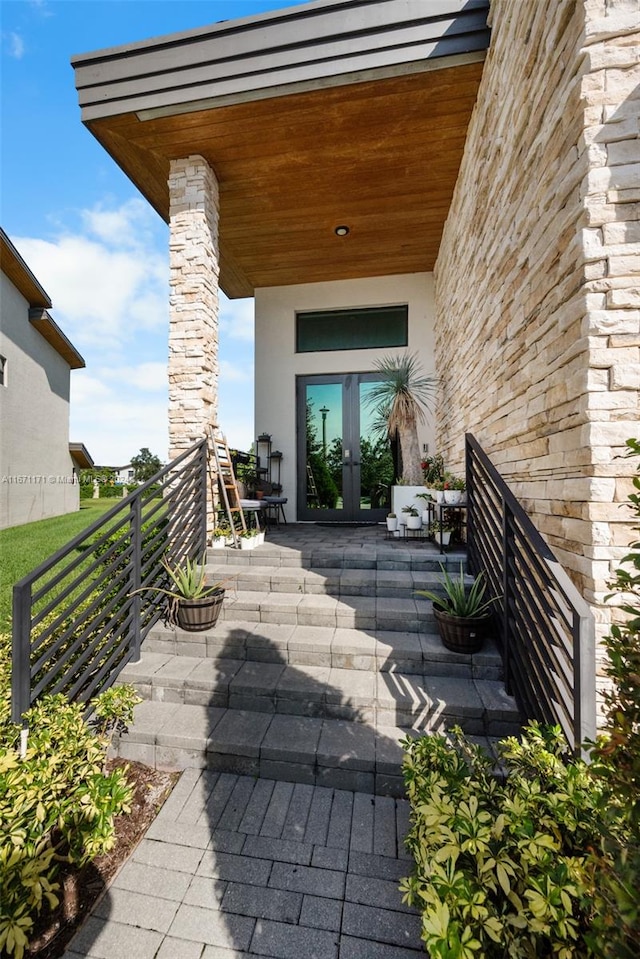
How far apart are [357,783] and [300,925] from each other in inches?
22.4

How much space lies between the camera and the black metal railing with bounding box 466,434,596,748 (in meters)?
1.43

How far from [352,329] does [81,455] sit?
11.1m

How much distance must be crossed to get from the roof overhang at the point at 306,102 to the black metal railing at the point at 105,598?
3021mm

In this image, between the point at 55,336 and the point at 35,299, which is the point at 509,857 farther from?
the point at 55,336

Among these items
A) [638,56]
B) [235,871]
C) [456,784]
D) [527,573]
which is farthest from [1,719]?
[638,56]

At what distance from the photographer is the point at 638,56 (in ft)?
5.34

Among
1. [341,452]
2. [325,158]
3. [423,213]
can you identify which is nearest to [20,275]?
[325,158]

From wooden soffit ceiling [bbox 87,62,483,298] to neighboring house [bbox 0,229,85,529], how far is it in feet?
21.7

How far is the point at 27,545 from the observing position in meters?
6.83

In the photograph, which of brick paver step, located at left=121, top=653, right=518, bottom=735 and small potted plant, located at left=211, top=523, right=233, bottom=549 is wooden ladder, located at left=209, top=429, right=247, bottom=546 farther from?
brick paver step, located at left=121, top=653, right=518, bottom=735

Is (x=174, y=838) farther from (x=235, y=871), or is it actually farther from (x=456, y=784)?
(x=456, y=784)

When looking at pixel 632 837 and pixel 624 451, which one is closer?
pixel 632 837

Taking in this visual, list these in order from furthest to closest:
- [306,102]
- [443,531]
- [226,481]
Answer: [226,481] → [443,531] → [306,102]

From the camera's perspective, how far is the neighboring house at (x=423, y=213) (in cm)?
165
